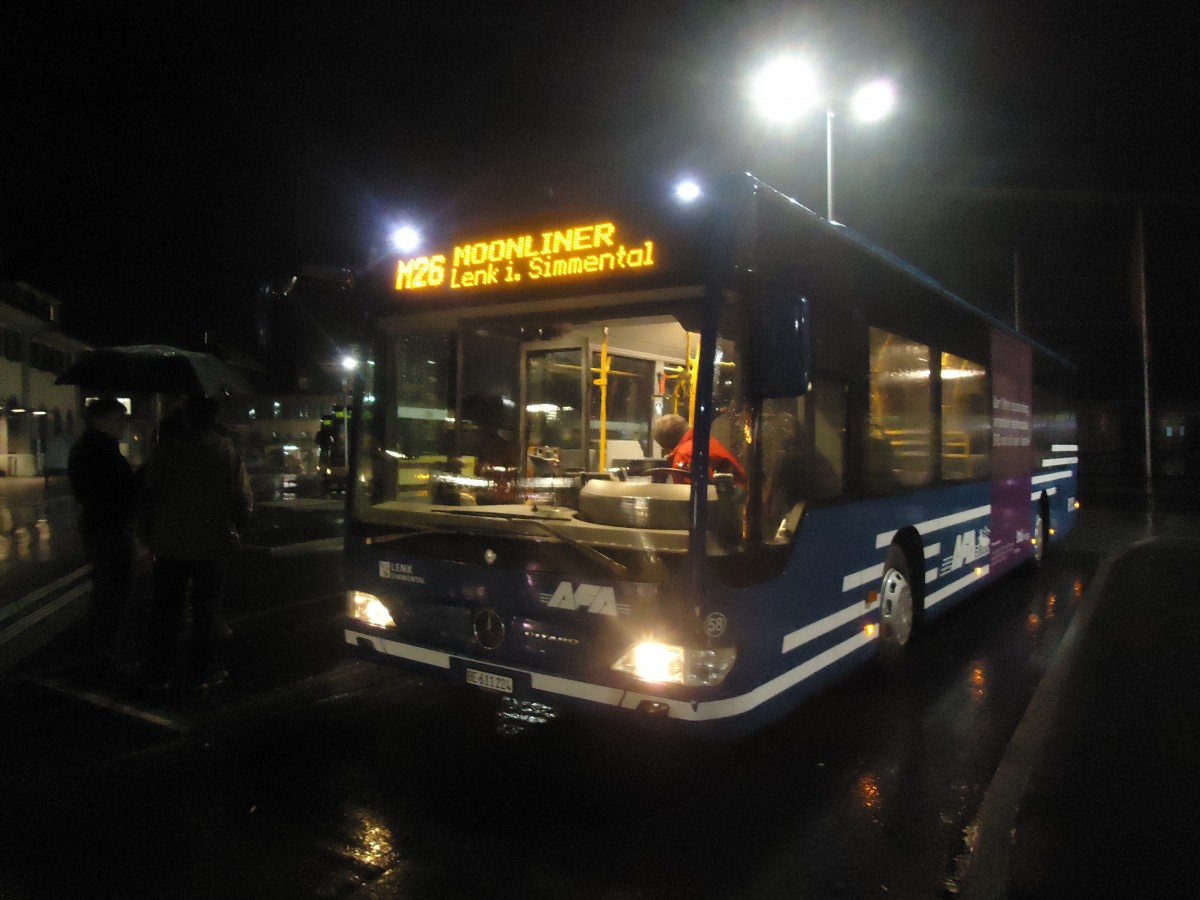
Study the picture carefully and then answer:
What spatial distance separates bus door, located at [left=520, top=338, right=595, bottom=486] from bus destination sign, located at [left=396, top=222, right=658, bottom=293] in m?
1.25

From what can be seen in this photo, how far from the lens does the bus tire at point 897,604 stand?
5.69 m

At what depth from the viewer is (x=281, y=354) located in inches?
187

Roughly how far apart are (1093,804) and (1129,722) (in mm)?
1524

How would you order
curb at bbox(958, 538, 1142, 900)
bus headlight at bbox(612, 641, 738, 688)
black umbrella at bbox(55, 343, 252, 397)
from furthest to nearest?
black umbrella at bbox(55, 343, 252, 397) → bus headlight at bbox(612, 641, 738, 688) → curb at bbox(958, 538, 1142, 900)

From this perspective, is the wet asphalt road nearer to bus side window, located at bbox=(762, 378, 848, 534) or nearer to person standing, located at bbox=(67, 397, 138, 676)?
person standing, located at bbox=(67, 397, 138, 676)

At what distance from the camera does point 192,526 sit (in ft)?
18.2

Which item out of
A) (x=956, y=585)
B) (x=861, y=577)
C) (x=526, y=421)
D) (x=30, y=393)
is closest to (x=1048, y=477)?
(x=956, y=585)

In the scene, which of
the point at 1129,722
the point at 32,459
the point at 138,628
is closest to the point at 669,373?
the point at 1129,722

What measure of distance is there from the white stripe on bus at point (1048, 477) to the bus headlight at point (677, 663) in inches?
292

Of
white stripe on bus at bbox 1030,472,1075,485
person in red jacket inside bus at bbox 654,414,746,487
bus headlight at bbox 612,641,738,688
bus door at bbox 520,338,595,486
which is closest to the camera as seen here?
bus headlight at bbox 612,641,738,688

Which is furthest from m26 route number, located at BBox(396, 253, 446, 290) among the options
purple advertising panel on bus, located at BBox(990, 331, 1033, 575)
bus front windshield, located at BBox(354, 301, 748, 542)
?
purple advertising panel on bus, located at BBox(990, 331, 1033, 575)

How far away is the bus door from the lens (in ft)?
20.0

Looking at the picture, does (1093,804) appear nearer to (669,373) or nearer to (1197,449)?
(669,373)

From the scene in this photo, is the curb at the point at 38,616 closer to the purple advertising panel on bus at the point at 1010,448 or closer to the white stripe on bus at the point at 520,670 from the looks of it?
the white stripe on bus at the point at 520,670
